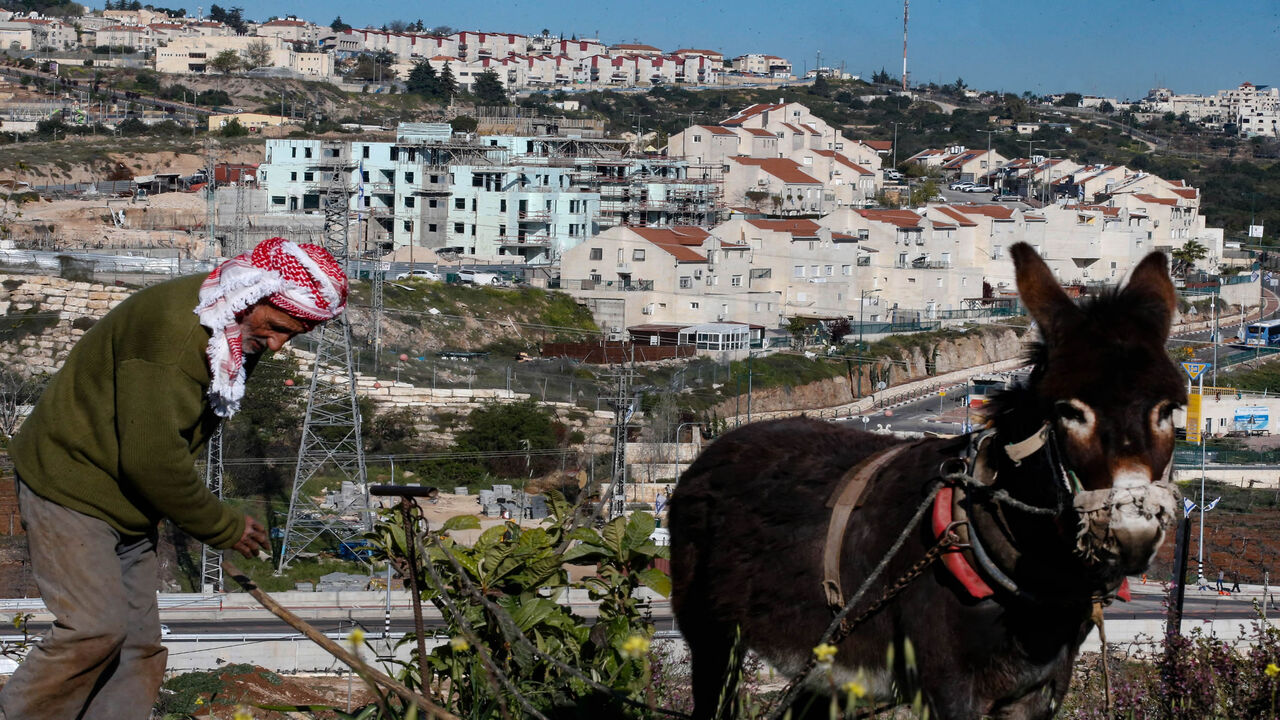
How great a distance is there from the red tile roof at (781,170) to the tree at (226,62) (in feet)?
176

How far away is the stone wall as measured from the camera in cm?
3341

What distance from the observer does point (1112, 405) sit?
2.78 m

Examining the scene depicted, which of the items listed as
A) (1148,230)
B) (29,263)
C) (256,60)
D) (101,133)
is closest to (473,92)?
(256,60)

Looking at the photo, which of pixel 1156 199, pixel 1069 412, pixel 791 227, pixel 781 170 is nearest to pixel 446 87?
pixel 781 170

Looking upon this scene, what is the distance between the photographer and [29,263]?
39969 mm

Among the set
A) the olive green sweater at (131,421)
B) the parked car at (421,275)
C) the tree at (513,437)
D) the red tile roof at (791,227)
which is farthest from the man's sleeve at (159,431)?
the red tile roof at (791,227)

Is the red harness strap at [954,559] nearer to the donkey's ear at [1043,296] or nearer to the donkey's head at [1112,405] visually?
the donkey's head at [1112,405]

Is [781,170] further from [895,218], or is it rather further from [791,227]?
[791,227]

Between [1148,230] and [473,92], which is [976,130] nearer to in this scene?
[473,92]

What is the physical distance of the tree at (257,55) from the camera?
10912 centimetres

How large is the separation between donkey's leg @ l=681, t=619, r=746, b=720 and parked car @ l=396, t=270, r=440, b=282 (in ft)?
135

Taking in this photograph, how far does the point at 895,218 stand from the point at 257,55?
6882 centimetres

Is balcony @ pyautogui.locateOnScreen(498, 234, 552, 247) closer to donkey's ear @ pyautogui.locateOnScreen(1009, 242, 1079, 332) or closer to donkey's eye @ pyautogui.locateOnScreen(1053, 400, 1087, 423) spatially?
donkey's ear @ pyautogui.locateOnScreen(1009, 242, 1079, 332)

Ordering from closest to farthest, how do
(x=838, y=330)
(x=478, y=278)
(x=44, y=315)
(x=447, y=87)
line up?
(x=44, y=315), (x=838, y=330), (x=478, y=278), (x=447, y=87)
